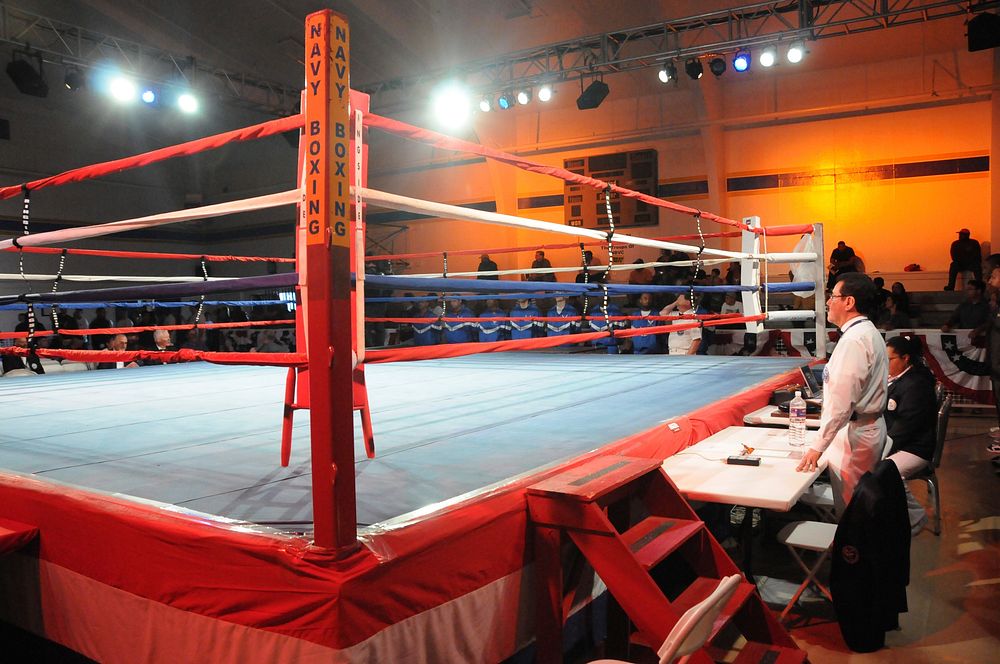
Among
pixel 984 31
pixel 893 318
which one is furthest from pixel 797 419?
pixel 984 31

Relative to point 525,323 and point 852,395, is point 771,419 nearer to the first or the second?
point 852,395

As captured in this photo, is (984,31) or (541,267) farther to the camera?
(541,267)

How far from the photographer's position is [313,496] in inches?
50.8

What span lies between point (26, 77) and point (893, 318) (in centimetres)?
1044

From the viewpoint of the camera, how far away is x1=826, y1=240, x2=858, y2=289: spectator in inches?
401

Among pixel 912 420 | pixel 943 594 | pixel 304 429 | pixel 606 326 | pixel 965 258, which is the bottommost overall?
pixel 943 594

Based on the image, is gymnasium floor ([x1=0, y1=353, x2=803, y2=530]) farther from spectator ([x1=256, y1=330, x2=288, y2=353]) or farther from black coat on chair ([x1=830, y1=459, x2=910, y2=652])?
spectator ([x1=256, y1=330, x2=288, y2=353])

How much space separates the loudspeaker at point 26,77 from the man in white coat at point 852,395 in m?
9.09

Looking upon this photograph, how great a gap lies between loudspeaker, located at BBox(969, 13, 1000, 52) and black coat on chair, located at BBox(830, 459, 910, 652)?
7297 millimetres

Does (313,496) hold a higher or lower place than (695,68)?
lower

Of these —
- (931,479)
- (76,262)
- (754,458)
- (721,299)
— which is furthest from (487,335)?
(76,262)

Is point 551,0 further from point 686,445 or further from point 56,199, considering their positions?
point 56,199

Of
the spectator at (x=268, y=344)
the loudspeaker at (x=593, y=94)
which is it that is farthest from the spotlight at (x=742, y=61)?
the spectator at (x=268, y=344)

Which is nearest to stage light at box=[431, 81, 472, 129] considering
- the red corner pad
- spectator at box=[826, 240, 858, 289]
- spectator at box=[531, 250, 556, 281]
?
spectator at box=[531, 250, 556, 281]
